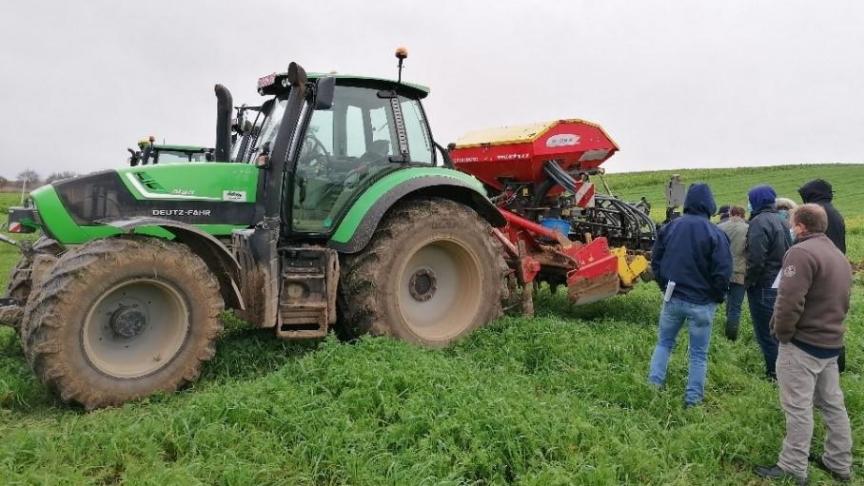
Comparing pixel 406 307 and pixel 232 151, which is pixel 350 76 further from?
pixel 406 307

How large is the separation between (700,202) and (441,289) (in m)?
2.43

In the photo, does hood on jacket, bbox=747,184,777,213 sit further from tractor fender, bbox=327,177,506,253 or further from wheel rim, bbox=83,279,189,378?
wheel rim, bbox=83,279,189,378

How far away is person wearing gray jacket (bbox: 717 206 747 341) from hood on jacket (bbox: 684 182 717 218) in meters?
1.76

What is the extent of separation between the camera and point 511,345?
5.50 m

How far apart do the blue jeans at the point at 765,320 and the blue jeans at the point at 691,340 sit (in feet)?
2.90

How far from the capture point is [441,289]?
239 inches

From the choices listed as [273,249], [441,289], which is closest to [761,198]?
[441,289]

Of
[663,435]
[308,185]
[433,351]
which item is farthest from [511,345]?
[308,185]

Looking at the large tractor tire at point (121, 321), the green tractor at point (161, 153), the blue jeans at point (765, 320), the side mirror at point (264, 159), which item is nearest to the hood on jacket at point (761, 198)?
the blue jeans at point (765, 320)

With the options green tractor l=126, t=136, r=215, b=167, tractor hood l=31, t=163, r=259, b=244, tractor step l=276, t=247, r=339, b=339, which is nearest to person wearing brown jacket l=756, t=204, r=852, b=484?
tractor step l=276, t=247, r=339, b=339

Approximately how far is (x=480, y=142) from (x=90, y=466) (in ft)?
18.6

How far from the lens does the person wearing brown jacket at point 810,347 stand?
3.63 metres

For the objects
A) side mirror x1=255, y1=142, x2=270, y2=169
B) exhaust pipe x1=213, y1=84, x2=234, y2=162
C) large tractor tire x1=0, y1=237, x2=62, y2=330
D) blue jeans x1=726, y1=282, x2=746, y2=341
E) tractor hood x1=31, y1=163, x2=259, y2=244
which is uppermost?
exhaust pipe x1=213, y1=84, x2=234, y2=162

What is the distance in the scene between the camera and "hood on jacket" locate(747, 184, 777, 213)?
550 cm
